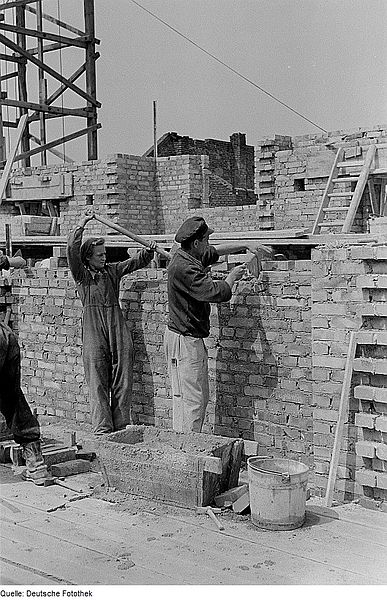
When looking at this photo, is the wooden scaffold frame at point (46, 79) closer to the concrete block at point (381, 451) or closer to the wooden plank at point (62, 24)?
the wooden plank at point (62, 24)

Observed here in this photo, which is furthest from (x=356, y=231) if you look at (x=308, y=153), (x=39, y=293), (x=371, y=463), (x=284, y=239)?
(x=371, y=463)

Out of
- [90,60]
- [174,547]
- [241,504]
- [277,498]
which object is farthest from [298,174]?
[174,547]

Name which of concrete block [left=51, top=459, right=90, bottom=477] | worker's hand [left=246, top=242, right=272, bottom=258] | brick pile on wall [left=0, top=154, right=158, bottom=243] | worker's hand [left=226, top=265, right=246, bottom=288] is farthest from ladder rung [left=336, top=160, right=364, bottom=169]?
concrete block [left=51, top=459, right=90, bottom=477]

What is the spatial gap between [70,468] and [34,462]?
11.5 inches

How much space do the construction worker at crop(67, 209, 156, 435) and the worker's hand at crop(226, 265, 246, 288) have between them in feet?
3.22

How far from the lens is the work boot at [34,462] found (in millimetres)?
6207

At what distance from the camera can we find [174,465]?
5.43 meters

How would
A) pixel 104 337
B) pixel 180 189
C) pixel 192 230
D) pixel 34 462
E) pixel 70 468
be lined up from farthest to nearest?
pixel 180 189, pixel 104 337, pixel 70 468, pixel 34 462, pixel 192 230

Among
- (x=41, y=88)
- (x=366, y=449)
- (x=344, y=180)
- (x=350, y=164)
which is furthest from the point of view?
(x=41, y=88)

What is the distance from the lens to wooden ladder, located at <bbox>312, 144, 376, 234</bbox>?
35.1 ft

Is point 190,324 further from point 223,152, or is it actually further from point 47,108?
point 223,152

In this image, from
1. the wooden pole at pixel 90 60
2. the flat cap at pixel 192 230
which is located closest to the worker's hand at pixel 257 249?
the flat cap at pixel 192 230

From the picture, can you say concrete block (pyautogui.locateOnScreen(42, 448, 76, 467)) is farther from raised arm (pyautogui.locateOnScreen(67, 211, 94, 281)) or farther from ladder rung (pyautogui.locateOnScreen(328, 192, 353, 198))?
ladder rung (pyautogui.locateOnScreen(328, 192, 353, 198))

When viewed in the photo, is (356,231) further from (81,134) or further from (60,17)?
(60,17)
